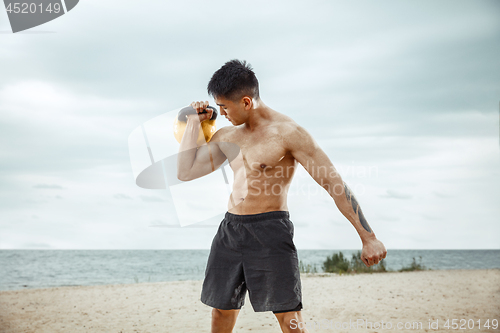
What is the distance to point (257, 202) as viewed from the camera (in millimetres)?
2180

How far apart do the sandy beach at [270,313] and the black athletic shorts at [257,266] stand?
8.60ft

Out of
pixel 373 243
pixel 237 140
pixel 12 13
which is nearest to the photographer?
pixel 373 243

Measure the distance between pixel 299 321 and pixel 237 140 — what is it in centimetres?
105

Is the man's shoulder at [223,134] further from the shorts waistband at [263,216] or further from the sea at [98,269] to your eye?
the sea at [98,269]

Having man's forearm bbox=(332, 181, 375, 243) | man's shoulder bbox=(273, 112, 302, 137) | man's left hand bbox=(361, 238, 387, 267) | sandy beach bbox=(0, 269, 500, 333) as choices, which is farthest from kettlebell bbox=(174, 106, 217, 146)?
sandy beach bbox=(0, 269, 500, 333)

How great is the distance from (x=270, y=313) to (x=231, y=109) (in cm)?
412

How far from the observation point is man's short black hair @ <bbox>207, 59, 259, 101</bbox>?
211 centimetres

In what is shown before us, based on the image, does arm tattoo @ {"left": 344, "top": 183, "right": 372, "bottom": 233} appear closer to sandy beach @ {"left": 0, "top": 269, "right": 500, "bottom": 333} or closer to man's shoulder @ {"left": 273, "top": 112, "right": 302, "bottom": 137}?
→ man's shoulder @ {"left": 273, "top": 112, "right": 302, "bottom": 137}

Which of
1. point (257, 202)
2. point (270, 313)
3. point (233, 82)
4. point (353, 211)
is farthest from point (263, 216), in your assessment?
point (270, 313)

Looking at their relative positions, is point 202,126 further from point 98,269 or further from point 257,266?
point 98,269

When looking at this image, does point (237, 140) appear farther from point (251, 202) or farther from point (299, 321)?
point (299, 321)

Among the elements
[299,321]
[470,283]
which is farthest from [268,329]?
[470,283]

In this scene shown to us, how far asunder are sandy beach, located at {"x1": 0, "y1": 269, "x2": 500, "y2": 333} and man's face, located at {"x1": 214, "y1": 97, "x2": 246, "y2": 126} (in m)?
3.15

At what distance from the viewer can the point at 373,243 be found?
1.96 meters
